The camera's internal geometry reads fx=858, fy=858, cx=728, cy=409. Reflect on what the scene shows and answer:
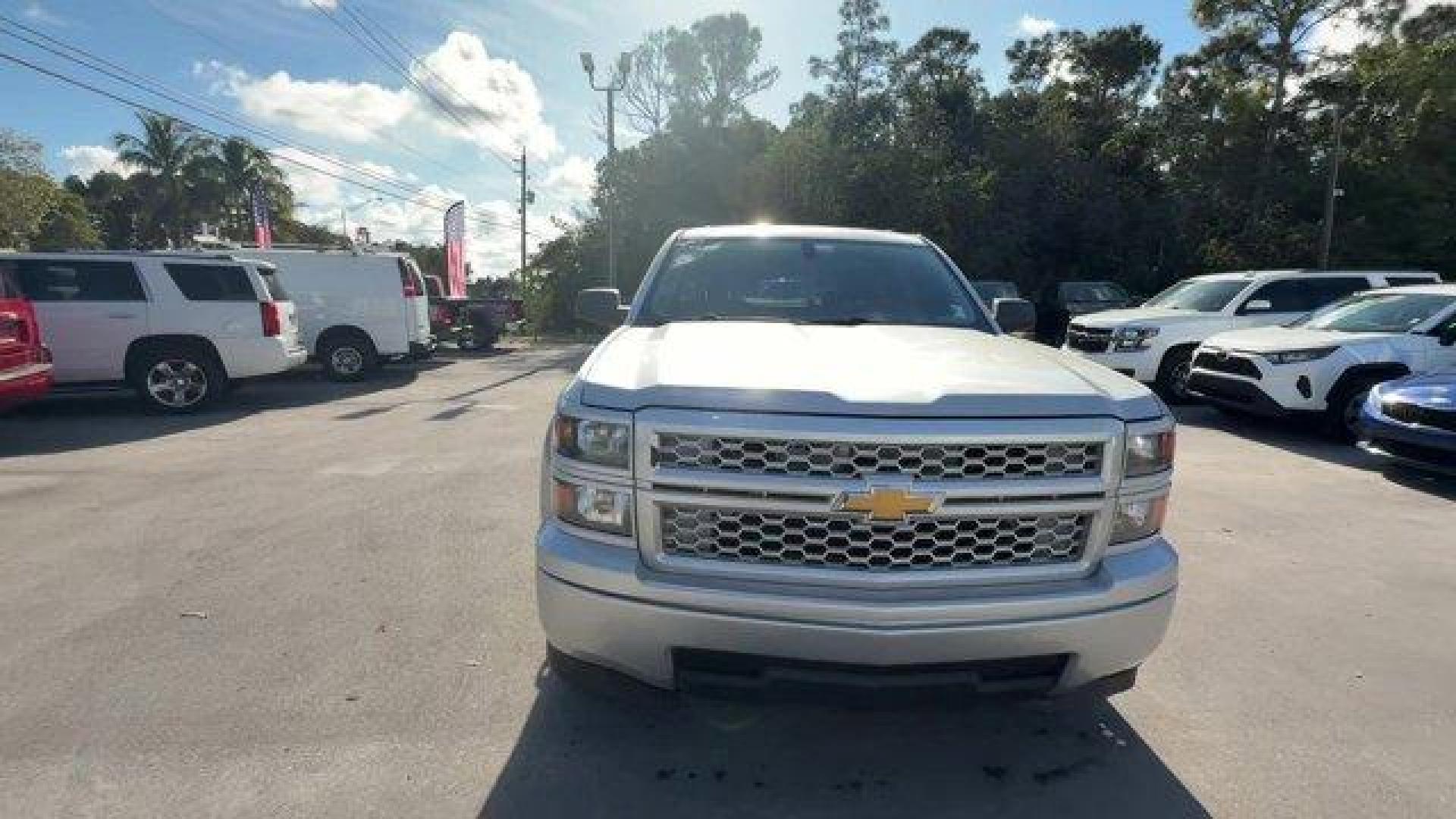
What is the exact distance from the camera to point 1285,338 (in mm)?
9148

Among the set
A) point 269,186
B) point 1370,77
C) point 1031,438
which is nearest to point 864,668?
point 1031,438

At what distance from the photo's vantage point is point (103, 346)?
988 centimetres

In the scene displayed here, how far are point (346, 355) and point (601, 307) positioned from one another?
34.8 ft

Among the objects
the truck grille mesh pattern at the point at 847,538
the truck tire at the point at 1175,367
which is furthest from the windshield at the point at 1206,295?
the truck grille mesh pattern at the point at 847,538

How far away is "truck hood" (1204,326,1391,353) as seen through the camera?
8.68m

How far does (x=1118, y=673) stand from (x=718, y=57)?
3913 centimetres

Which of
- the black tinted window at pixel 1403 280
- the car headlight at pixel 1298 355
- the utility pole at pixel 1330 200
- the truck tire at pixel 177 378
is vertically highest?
the utility pole at pixel 1330 200

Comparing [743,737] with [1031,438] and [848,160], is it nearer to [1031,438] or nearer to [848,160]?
[1031,438]

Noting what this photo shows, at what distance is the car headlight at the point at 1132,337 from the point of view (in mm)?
11391

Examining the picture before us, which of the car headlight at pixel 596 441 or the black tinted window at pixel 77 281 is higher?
the black tinted window at pixel 77 281

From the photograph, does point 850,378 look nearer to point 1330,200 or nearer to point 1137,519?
point 1137,519

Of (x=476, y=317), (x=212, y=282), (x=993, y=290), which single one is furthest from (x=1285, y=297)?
(x=476, y=317)

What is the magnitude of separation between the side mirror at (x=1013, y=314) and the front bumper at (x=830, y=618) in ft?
7.36

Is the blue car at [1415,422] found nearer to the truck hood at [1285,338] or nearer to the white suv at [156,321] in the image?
the truck hood at [1285,338]
